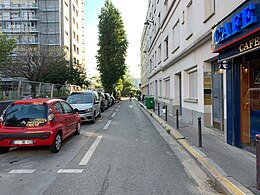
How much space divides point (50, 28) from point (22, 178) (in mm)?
53636

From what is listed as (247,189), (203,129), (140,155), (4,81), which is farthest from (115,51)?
(247,189)

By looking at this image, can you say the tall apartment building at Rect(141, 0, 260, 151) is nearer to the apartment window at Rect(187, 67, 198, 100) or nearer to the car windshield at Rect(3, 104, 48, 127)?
the apartment window at Rect(187, 67, 198, 100)

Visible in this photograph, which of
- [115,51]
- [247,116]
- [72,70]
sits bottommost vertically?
[247,116]

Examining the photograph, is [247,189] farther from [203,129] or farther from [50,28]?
[50,28]

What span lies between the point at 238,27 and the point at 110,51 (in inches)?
1610

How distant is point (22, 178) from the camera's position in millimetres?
5191

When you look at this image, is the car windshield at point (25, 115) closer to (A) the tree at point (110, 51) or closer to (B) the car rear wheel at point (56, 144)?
(B) the car rear wheel at point (56, 144)

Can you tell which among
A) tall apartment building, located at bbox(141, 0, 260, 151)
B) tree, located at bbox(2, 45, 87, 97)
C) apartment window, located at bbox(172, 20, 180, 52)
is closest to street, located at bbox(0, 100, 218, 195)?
tall apartment building, located at bbox(141, 0, 260, 151)

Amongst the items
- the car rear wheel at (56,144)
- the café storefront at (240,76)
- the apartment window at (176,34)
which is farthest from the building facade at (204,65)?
the car rear wheel at (56,144)

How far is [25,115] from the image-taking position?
7211mm

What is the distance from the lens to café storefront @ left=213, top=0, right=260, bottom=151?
6277mm

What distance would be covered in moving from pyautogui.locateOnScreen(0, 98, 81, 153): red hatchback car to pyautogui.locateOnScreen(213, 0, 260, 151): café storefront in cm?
515

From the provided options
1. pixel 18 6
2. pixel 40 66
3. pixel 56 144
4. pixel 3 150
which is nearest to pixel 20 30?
pixel 18 6

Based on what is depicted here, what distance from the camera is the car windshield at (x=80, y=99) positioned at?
14857mm
